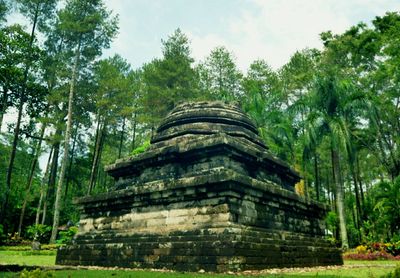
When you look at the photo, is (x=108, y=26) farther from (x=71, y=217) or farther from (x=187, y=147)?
(x=187, y=147)

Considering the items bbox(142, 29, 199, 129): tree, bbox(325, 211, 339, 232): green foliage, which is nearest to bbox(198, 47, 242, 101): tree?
bbox(142, 29, 199, 129): tree

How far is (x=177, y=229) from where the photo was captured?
8.88 m

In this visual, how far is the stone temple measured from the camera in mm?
7777

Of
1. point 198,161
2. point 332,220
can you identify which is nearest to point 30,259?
point 198,161

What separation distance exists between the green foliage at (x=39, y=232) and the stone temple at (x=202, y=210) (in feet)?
38.4

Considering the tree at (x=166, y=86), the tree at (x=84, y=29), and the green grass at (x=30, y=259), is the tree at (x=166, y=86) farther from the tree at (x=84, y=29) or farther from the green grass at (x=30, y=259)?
the green grass at (x=30, y=259)

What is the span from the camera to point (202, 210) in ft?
28.2

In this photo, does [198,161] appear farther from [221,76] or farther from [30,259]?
[221,76]

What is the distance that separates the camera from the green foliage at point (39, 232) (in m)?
21.5

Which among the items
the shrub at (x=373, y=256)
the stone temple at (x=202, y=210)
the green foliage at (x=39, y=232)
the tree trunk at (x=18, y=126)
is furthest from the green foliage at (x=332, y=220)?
the tree trunk at (x=18, y=126)

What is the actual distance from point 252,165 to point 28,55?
11464 mm

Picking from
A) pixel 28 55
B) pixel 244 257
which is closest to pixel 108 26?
pixel 28 55

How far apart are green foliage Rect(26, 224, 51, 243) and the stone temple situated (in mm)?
11709

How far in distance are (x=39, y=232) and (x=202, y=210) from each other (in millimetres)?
17832
